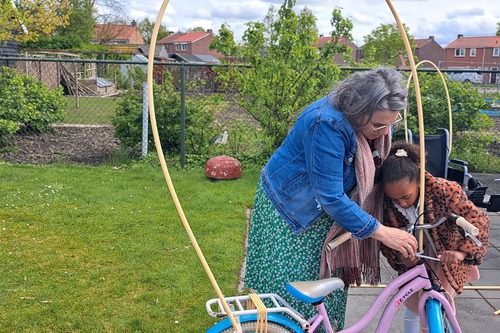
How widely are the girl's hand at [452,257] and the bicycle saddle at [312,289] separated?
492 mm

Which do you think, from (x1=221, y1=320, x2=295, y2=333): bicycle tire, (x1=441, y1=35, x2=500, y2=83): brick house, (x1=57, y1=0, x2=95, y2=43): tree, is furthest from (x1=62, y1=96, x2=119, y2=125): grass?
(x1=441, y1=35, x2=500, y2=83): brick house

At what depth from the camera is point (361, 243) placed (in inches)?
97.1

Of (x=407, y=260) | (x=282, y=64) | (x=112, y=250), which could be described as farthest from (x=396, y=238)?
(x=282, y=64)

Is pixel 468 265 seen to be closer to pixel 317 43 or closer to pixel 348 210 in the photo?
pixel 348 210

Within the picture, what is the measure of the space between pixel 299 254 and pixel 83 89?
79.1ft

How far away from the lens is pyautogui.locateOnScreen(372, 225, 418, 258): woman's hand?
2145 millimetres

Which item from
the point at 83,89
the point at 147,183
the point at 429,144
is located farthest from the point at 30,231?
the point at 83,89

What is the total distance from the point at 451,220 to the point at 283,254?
78cm

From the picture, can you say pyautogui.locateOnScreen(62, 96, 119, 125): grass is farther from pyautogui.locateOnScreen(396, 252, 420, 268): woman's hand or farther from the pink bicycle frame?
the pink bicycle frame

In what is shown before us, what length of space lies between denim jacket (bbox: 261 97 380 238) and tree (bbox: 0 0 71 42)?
51.5 ft

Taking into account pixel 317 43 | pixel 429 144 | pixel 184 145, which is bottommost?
pixel 184 145

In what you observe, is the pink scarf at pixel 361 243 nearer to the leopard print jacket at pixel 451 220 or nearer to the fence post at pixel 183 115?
the leopard print jacket at pixel 451 220

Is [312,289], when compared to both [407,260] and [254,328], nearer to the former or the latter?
[254,328]

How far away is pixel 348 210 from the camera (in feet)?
6.84
